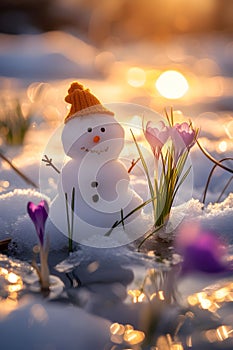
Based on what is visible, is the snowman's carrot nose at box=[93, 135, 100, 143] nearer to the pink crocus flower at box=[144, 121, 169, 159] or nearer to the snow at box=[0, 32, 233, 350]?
the pink crocus flower at box=[144, 121, 169, 159]

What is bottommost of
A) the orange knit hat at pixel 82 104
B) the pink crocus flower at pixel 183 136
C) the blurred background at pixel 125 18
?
the pink crocus flower at pixel 183 136

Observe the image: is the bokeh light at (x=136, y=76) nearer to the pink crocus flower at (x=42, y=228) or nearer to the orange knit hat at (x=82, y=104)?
the orange knit hat at (x=82, y=104)

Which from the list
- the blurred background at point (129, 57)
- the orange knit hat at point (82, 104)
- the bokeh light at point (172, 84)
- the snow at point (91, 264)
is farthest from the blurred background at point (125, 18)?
the orange knit hat at point (82, 104)

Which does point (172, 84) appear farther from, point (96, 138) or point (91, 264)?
point (91, 264)

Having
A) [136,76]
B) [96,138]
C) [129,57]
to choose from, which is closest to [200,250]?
[96,138]

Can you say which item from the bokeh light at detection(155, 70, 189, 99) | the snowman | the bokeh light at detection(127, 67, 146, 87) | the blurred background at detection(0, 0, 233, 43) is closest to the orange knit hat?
the snowman

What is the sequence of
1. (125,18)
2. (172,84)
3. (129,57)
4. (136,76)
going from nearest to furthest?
1. (172,84)
2. (136,76)
3. (129,57)
4. (125,18)
